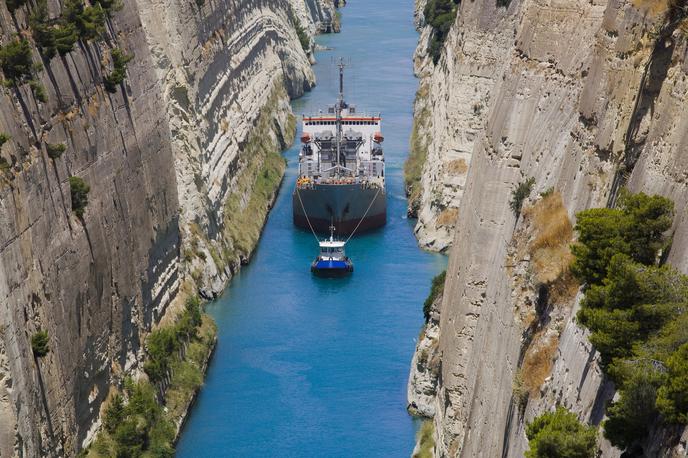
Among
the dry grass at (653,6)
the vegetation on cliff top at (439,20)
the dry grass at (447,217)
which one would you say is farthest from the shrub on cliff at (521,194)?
the vegetation on cliff top at (439,20)

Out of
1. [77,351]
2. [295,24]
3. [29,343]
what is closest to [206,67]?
[77,351]

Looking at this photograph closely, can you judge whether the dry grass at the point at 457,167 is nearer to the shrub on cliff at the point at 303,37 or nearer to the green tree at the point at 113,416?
the green tree at the point at 113,416

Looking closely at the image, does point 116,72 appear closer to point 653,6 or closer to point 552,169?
point 552,169

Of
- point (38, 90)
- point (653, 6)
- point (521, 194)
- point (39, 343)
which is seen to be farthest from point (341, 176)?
point (653, 6)

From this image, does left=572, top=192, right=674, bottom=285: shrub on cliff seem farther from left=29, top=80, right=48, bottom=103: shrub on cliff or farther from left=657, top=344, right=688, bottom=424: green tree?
left=29, top=80, right=48, bottom=103: shrub on cliff

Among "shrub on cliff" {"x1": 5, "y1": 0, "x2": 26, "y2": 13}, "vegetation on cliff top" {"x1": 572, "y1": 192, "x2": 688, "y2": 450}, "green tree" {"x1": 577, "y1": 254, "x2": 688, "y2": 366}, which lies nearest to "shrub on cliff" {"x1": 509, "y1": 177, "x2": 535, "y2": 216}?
"vegetation on cliff top" {"x1": 572, "y1": 192, "x2": 688, "y2": 450}
